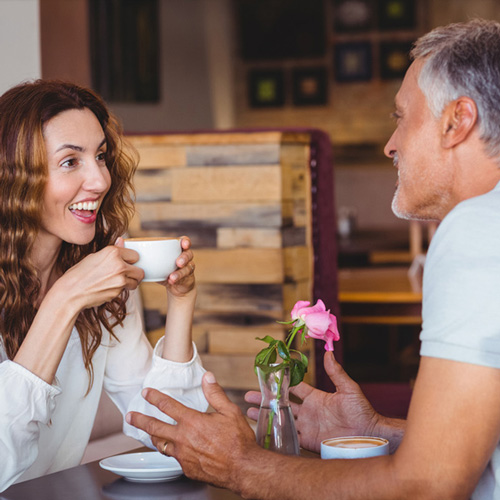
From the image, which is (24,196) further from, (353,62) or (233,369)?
(353,62)

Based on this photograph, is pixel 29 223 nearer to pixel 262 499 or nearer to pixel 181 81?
pixel 262 499

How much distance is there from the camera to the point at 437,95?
4.38 ft

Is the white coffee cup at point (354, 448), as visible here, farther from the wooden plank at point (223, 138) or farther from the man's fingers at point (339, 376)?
the wooden plank at point (223, 138)

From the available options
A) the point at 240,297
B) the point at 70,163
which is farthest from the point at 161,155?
the point at 70,163

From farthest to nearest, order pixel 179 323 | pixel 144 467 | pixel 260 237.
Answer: pixel 260 237 < pixel 179 323 < pixel 144 467

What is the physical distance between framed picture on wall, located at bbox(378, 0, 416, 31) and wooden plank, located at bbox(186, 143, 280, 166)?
5645mm

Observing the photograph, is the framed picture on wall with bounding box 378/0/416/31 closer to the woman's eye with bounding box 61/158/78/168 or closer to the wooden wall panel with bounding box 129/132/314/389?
the wooden wall panel with bounding box 129/132/314/389

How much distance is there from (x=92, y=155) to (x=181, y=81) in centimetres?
535

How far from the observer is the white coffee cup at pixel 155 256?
1.54m

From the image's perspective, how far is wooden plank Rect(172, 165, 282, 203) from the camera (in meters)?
2.69

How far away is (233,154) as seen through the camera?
2.74m

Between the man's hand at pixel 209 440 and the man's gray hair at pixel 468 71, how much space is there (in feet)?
1.99

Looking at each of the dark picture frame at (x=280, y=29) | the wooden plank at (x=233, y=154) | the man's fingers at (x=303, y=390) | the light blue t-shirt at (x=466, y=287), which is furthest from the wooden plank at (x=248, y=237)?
the dark picture frame at (x=280, y=29)

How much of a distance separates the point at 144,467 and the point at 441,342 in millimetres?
615
